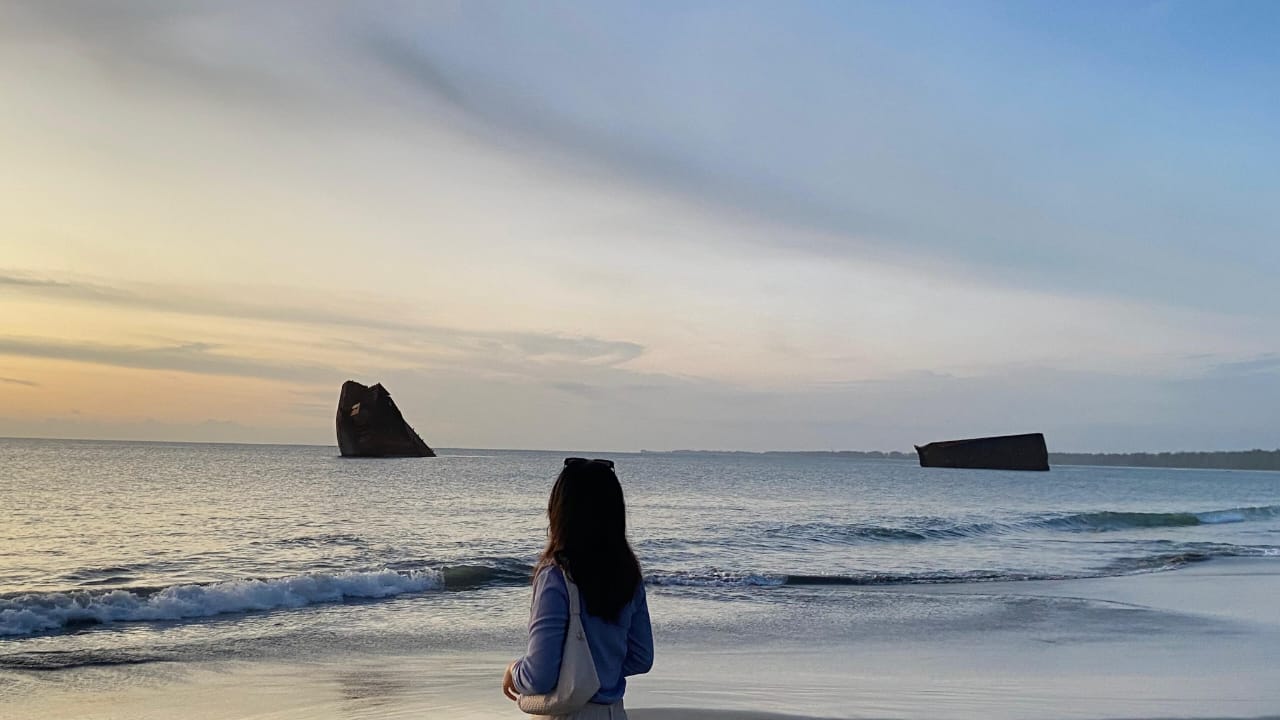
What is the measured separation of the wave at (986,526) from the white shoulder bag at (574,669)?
22836 mm

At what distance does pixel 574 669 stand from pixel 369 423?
8992cm

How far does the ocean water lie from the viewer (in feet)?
38.3

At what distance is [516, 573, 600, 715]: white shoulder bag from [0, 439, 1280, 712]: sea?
302 inches

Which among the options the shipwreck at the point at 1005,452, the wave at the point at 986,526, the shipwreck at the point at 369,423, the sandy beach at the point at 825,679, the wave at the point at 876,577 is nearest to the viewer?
the sandy beach at the point at 825,679

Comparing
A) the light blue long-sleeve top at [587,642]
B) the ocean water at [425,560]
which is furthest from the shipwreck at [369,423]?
the light blue long-sleeve top at [587,642]

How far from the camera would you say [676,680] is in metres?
8.71

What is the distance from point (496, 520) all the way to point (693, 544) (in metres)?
7.48

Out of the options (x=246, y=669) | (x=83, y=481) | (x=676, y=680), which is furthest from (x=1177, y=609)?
(x=83, y=481)

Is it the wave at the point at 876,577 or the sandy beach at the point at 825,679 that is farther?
the wave at the point at 876,577

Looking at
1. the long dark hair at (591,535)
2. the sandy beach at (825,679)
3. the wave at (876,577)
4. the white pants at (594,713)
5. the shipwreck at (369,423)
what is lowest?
the wave at (876,577)

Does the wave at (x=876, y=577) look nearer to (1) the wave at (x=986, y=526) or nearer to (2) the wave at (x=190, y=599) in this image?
(2) the wave at (x=190, y=599)

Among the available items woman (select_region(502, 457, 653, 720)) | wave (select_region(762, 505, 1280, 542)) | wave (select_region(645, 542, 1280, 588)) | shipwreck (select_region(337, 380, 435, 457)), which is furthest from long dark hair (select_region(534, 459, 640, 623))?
shipwreck (select_region(337, 380, 435, 457))

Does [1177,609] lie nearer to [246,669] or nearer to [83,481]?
[246,669]

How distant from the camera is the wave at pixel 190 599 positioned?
11922 mm
